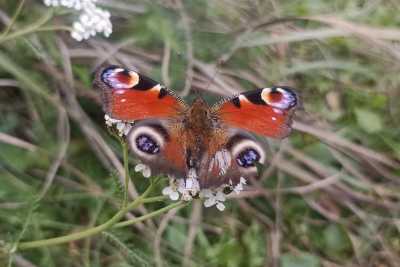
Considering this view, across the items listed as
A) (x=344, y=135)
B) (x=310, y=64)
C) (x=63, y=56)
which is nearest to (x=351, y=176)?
(x=344, y=135)

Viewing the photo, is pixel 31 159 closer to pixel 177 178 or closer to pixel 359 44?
pixel 177 178

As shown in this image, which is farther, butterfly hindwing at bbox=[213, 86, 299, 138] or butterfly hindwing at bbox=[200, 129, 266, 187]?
butterfly hindwing at bbox=[213, 86, 299, 138]

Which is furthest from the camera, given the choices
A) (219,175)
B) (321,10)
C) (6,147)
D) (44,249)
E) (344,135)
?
(321,10)

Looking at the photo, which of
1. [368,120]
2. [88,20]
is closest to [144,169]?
[88,20]

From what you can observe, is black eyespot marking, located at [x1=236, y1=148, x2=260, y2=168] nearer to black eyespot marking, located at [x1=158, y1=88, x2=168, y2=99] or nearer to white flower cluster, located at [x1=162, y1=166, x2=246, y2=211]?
white flower cluster, located at [x1=162, y1=166, x2=246, y2=211]

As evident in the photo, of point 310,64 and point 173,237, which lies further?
point 310,64

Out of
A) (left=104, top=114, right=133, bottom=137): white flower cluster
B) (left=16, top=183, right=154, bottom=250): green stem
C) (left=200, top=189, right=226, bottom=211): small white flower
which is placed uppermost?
(left=104, top=114, right=133, bottom=137): white flower cluster

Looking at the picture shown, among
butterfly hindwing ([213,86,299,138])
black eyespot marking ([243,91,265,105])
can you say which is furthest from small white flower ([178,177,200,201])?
Answer: black eyespot marking ([243,91,265,105])
